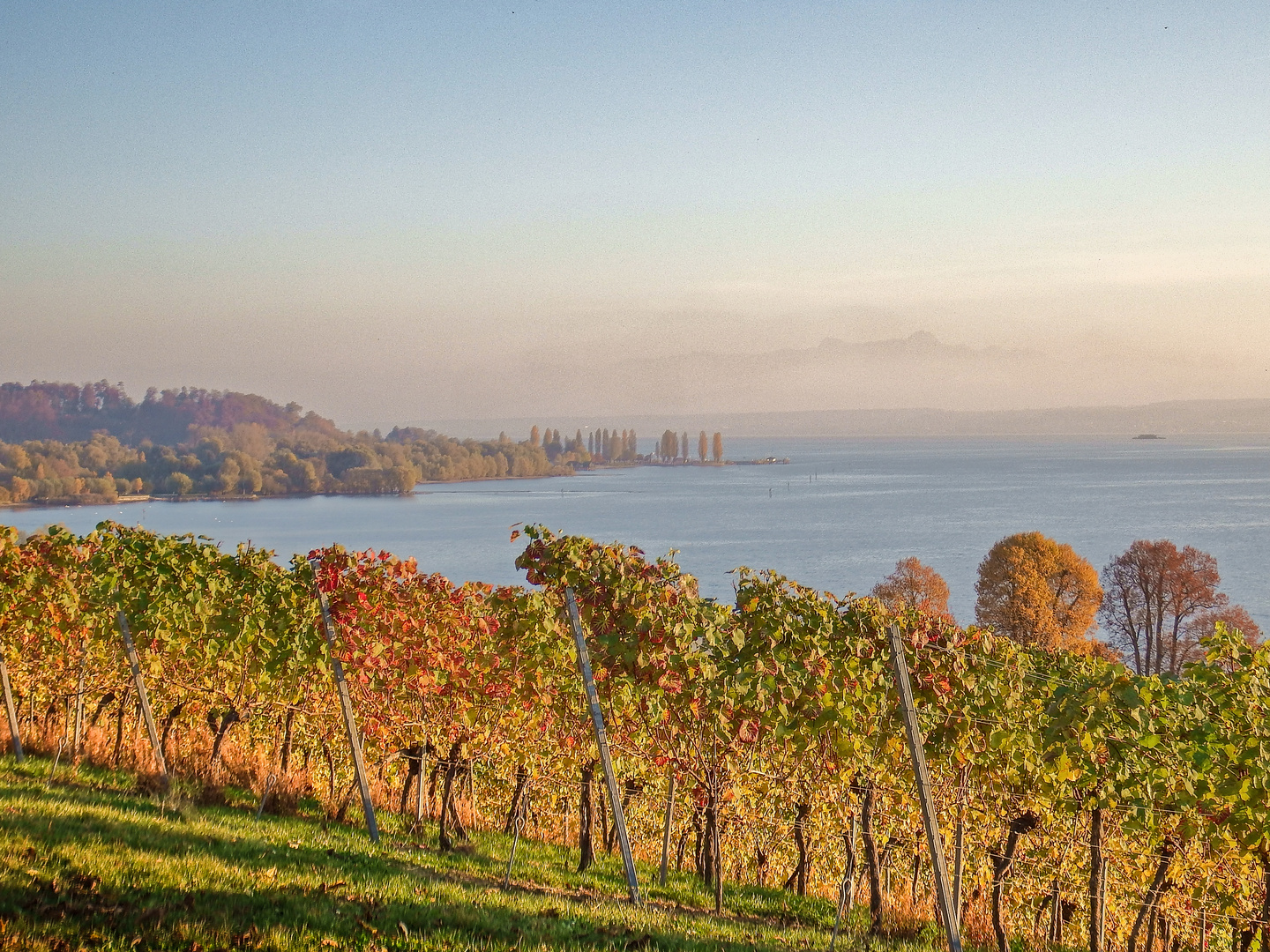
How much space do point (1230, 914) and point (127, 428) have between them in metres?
208

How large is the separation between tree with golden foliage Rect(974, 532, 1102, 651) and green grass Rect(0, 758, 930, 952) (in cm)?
3979

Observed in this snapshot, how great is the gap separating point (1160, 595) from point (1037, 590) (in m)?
6.98

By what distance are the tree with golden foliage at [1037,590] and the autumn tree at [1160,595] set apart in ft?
7.43

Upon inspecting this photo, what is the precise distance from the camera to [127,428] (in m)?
187

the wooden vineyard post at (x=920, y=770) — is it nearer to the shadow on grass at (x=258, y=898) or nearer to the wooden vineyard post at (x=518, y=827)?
the shadow on grass at (x=258, y=898)

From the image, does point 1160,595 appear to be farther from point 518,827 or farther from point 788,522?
point 788,522

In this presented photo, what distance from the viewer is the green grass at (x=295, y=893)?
13.4ft

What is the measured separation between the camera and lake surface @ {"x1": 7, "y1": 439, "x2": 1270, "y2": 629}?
7944cm

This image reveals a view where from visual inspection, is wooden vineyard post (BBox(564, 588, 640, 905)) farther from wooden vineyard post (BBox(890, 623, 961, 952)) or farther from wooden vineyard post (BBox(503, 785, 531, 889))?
wooden vineyard post (BBox(890, 623, 961, 952))

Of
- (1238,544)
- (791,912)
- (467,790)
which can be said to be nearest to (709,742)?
(791,912)

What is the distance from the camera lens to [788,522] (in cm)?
11688

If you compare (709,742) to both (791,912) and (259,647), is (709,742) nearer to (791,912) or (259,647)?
(791,912)

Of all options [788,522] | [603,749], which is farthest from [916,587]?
[788,522]

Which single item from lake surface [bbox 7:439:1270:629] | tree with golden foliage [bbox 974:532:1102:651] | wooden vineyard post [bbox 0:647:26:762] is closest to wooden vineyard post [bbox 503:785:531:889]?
wooden vineyard post [bbox 0:647:26:762]
